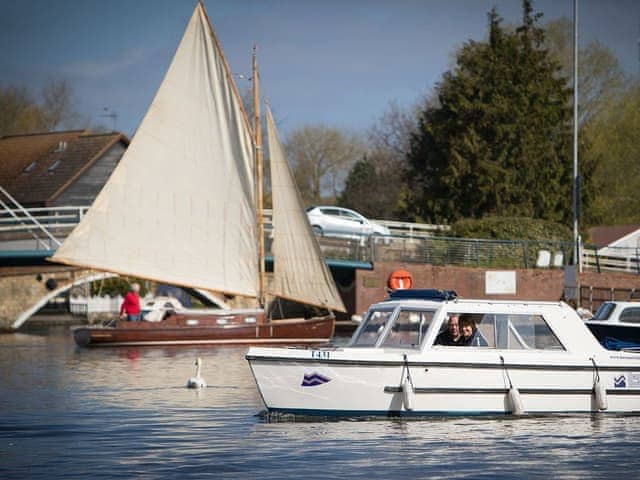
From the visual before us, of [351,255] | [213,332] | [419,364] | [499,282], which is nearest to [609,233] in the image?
[499,282]

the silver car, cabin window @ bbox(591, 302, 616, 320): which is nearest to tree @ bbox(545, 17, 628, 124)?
the silver car

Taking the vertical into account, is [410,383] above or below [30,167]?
below

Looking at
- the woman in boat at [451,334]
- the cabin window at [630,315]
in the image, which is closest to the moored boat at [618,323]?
the cabin window at [630,315]

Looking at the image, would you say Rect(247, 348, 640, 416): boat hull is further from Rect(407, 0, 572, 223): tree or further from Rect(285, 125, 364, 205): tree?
Rect(285, 125, 364, 205): tree

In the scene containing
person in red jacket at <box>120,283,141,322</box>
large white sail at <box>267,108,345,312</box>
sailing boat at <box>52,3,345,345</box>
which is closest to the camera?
sailing boat at <box>52,3,345,345</box>

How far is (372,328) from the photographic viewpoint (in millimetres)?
22812

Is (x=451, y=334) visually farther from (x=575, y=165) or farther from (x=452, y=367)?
(x=575, y=165)

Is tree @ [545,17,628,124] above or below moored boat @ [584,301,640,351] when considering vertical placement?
above

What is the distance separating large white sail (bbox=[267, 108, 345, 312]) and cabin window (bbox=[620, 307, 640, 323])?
55.3 feet

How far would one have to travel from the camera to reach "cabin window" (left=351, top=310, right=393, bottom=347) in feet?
74.0

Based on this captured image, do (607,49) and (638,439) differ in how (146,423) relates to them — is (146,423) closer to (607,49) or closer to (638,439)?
(638,439)

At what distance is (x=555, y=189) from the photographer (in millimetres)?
68625

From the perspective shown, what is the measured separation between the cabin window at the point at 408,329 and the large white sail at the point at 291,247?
2350 cm

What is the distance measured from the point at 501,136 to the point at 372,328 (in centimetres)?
4594
